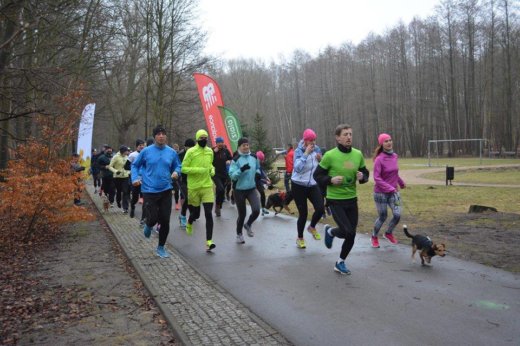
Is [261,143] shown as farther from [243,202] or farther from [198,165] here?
[198,165]

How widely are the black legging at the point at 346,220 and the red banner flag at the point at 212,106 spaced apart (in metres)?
13.2

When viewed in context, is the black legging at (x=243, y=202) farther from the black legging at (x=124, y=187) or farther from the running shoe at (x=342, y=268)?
the black legging at (x=124, y=187)

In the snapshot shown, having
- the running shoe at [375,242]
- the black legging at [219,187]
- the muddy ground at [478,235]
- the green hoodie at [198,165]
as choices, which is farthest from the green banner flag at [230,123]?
the running shoe at [375,242]

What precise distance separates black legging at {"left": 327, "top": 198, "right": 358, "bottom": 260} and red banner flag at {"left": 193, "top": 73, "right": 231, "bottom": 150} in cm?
1316

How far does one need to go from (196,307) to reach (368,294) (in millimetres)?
1948

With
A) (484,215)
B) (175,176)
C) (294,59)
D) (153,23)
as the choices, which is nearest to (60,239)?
(175,176)

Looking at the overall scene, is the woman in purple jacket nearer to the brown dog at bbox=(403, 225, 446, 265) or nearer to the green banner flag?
the brown dog at bbox=(403, 225, 446, 265)

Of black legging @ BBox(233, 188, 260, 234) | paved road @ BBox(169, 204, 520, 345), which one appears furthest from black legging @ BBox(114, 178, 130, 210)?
paved road @ BBox(169, 204, 520, 345)

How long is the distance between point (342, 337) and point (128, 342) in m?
1.88

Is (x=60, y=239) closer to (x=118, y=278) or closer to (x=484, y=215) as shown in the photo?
(x=118, y=278)

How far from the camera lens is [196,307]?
4.90 metres

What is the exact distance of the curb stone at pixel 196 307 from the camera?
13.4ft

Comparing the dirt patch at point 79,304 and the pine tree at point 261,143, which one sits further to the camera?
the pine tree at point 261,143

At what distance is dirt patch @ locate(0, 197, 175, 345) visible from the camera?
4266 mm
